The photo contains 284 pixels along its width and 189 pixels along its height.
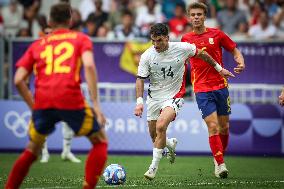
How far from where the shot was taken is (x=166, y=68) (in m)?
12.8

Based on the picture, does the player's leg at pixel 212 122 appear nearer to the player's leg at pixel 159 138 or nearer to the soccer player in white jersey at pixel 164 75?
the soccer player in white jersey at pixel 164 75

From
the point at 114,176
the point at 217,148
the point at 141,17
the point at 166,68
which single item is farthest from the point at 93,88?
the point at 141,17

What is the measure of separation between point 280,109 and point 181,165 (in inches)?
150

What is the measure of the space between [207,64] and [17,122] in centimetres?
700

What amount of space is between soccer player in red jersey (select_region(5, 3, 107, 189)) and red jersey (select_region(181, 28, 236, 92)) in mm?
4592

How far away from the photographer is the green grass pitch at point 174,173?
1166 cm

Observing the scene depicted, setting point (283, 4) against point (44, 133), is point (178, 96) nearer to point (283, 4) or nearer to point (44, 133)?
point (44, 133)

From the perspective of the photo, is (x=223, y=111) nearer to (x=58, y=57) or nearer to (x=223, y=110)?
(x=223, y=110)

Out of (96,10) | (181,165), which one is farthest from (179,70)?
(96,10)

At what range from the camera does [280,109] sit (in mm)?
18891

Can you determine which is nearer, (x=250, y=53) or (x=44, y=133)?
(x=44, y=133)

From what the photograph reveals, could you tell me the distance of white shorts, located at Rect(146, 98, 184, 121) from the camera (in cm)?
1273

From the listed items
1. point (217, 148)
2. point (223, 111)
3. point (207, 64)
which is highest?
point (207, 64)

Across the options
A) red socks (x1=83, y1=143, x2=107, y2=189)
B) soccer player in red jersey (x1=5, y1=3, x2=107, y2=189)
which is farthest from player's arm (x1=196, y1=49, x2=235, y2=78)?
red socks (x1=83, y1=143, x2=107, y2=189)
